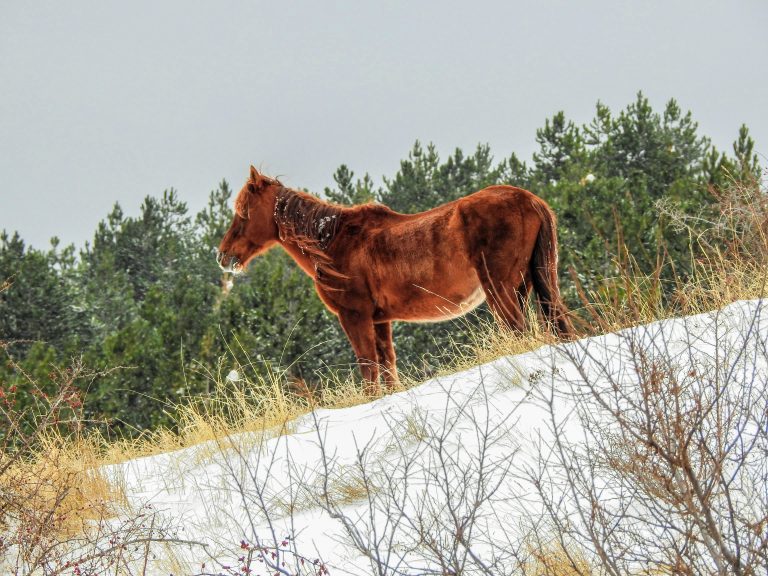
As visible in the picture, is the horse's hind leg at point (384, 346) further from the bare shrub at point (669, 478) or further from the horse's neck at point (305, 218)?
the bare shrub at point (669, 478)

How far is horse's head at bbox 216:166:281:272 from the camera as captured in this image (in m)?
7.48

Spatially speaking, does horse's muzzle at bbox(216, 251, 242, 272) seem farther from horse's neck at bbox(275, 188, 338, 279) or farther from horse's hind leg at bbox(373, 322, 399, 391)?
horse's hind leg at bbox(373, 322, 399, 391)

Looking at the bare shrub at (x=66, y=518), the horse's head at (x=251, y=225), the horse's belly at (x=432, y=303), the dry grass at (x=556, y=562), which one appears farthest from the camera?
the horse's head at (x=251, y=225)

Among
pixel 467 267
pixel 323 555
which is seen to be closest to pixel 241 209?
pixel 467 267

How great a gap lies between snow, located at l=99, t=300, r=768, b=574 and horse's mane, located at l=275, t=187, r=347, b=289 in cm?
143

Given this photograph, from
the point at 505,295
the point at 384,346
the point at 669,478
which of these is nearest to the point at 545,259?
the point at 505,295

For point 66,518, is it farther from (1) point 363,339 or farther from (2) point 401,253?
(2) point 401,253

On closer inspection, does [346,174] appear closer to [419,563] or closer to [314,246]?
[314,246]

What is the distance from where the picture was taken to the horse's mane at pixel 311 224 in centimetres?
703

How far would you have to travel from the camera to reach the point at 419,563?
361 centimetres

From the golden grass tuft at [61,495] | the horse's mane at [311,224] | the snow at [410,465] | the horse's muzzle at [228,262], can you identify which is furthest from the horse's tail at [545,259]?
the golden grass tuft at [61,495]

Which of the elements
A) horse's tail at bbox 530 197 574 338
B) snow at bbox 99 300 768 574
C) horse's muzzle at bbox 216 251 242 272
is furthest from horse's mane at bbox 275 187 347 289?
horse's tail at bbox 530 197 574 338

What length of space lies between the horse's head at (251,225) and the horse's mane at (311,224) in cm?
11

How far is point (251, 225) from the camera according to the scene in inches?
296
